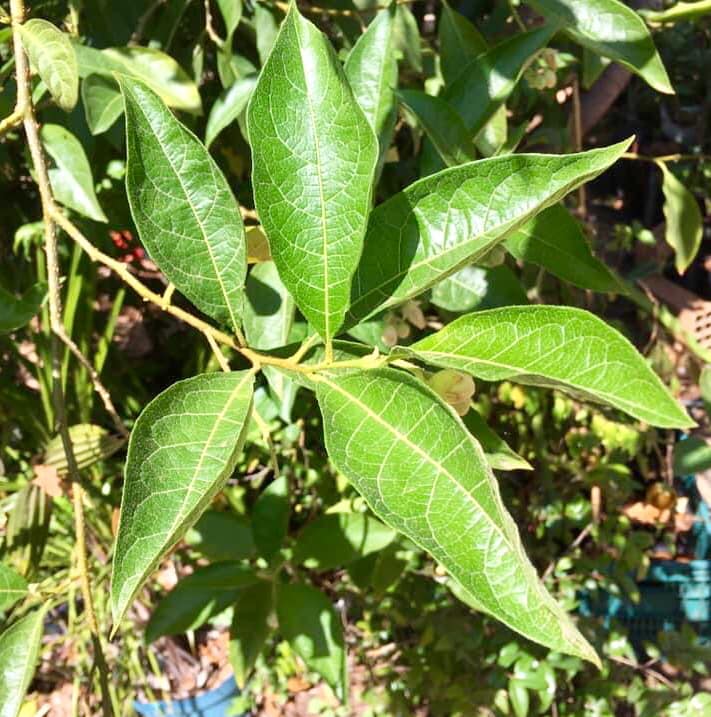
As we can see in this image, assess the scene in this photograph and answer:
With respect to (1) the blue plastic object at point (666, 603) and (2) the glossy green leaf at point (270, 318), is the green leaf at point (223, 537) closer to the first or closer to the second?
(2) the glossy green leaf at point (270, 318)

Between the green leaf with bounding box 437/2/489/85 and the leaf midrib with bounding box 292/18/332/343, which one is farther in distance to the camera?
the green leaf with bounding box 437/2/489/85

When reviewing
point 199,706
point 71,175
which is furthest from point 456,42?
point 199,706

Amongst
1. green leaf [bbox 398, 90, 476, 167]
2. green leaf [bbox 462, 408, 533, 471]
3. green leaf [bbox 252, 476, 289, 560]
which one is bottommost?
green leaf [bbox 252, 476, 289, 560]

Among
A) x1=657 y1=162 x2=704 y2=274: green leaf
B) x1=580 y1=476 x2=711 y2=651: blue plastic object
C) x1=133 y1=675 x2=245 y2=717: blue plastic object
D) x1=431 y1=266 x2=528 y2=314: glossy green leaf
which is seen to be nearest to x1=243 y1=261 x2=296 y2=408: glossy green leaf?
x1=431 y1=266 x2=528 y2=314: glossy green leaf

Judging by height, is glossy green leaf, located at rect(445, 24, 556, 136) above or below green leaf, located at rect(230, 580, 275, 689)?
above

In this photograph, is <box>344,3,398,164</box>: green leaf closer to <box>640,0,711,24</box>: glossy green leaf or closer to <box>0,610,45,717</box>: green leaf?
<box>640,0,711,24</box>: glossy green leaf

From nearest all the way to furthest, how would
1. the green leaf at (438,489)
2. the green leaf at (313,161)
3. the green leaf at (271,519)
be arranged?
the green leaf at (438,489)
the green leaf at (313,161)
the green leaf at (271,519)

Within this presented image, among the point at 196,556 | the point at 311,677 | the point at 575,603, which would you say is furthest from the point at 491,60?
the point at 311,677

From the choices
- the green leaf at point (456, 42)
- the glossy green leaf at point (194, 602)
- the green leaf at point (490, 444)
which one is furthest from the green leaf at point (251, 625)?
the green leaf at point (456, 42)
